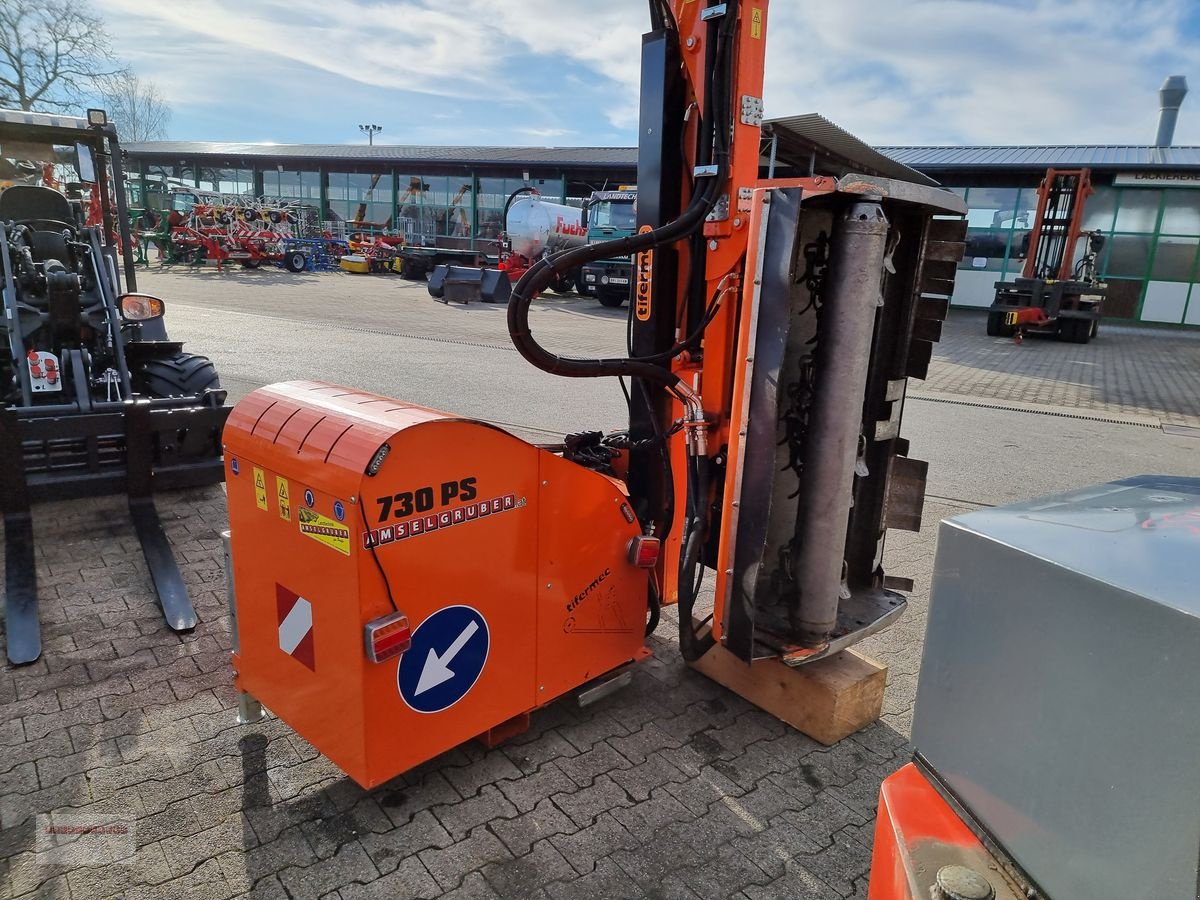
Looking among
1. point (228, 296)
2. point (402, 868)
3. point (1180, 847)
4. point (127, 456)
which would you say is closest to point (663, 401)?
point (402, 868)

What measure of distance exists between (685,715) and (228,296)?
20.4 m

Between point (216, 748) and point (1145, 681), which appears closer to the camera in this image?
point (1145, 681)

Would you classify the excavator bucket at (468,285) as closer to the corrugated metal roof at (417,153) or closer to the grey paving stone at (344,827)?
the corrugated metal roof at (417,153)

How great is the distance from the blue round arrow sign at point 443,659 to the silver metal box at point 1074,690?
61.2 inches

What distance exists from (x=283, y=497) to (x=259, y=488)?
195 mm

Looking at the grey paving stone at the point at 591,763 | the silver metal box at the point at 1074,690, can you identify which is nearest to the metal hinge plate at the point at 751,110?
the silver metal box at the point at 1074,690

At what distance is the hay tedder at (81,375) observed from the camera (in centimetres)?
460

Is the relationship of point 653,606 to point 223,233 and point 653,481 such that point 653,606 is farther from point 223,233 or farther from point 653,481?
point 223,233

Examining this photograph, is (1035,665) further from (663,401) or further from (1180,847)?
(663,401)

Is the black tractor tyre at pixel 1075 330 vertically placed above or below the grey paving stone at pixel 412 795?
above

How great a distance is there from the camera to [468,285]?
2167cm

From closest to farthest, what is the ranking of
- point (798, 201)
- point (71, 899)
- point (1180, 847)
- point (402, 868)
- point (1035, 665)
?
1. point (1180, 847)
2. point (1035, 665)
3. point (71, 899)
4. point (402, 868)
5. point (798, 201)

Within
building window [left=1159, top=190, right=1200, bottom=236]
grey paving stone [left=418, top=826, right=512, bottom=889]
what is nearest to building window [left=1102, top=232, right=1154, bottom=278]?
building window [left=1159, top=190, right=1200, bottom=236]

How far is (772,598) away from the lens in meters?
3.26
